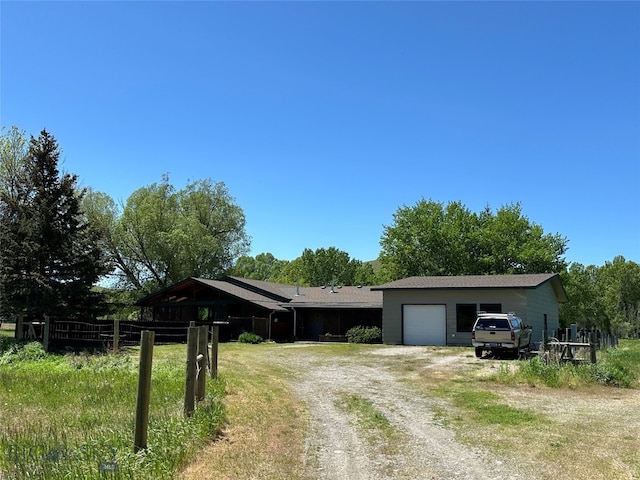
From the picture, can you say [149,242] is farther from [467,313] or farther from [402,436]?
[402,436]

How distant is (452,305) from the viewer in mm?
28359

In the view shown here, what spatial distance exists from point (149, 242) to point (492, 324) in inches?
1222

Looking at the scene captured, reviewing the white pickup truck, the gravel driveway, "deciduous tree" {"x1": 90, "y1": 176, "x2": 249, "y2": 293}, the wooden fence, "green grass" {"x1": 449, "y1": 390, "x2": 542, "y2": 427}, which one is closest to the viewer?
the gravel driveway

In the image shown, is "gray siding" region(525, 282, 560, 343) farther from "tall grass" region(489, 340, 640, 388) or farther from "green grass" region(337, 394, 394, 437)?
"green grass" region(337, 394, 394, 437)

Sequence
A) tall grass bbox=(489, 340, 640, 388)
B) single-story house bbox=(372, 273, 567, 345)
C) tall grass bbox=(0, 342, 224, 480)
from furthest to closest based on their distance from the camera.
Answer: single-story house bbox=(372, 273, 567, 345)
tall grass bbox=(489, 340, 640, 388)
tall grass bbox=(0, 342, 224, 480)

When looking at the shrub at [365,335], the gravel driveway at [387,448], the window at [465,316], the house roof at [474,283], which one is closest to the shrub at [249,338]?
the shrub at [365,335]

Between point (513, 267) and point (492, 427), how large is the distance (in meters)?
46.4

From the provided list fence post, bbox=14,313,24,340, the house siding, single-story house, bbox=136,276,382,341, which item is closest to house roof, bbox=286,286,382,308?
single-story house, bbox=136,276,382,341

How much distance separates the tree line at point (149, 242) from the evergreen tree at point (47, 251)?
43 millimetres

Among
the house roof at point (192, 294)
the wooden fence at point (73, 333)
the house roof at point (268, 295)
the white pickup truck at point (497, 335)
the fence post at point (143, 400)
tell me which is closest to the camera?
the fence post at point (143, 400)

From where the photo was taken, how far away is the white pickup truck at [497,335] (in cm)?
2109

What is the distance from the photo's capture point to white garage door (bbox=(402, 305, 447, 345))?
93.9 ft

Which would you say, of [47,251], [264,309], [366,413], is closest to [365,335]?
[264,309]

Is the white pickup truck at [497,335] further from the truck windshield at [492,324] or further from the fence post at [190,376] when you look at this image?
the fence post at [190,376]
